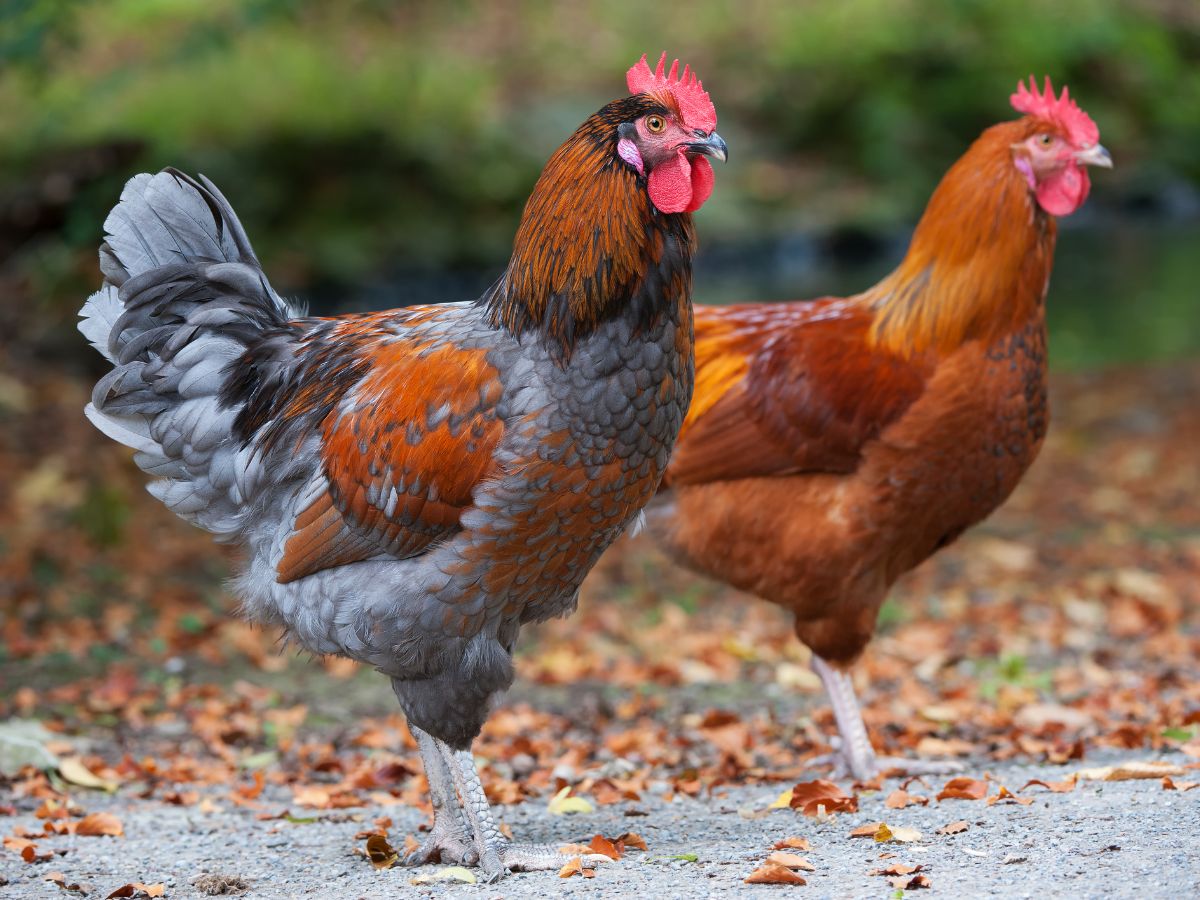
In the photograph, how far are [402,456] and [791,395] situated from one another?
2094 millimetres

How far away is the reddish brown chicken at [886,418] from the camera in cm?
568

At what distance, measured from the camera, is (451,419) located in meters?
4.44

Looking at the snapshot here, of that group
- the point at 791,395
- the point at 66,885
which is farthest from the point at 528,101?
the point at 66,885

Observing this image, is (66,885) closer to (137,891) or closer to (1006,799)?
(137,891)

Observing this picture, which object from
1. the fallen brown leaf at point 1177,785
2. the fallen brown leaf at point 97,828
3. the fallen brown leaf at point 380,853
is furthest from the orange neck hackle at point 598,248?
the fallen brown leaf at point 97,828

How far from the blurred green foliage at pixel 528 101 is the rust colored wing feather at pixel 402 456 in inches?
322

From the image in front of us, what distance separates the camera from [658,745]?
21.4ft

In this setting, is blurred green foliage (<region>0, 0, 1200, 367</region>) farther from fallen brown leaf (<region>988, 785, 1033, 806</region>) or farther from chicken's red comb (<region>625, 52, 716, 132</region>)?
fallen brown leaf (<region>988, 785, 1033, 806</region>)

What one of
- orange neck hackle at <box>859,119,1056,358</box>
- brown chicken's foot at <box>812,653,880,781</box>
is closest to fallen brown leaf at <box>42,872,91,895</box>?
brown chicken's foot at <box>812,653,880,781</box>

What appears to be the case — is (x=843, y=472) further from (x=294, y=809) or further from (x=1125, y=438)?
(x=1125, y=438)

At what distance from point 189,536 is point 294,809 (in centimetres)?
497

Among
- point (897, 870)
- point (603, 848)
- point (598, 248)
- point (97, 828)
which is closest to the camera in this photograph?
point (897, 870)

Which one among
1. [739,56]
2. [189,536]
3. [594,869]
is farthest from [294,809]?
[739,56]

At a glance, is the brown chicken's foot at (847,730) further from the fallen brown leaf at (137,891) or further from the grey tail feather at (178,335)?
the fallen brown leaf at (137,891)
